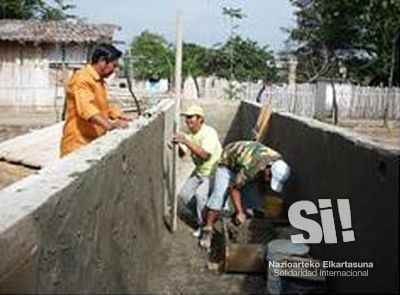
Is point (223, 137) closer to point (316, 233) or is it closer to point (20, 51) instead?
point (316, 233)

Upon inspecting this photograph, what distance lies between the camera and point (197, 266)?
7.29 m

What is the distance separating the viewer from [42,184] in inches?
137

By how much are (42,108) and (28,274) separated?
24.1 meters

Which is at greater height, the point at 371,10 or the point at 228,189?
the point at 371,10

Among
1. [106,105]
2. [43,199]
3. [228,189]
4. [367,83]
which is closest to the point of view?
[43,199]

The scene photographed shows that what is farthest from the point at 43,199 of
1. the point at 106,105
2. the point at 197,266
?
the point at 197,266

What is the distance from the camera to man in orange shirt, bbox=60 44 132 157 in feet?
21.0

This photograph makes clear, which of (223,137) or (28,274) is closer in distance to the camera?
(28,274)

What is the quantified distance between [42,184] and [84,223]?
0.34m

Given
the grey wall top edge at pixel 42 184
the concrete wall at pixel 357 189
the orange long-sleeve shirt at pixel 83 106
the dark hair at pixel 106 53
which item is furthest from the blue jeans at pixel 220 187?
the grey wall top edge at pixel 42 184

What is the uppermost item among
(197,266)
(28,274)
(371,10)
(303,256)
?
(371,10)

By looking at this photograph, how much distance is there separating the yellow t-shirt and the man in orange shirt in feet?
5.71

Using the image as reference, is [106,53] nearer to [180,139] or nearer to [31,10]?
[180,139]

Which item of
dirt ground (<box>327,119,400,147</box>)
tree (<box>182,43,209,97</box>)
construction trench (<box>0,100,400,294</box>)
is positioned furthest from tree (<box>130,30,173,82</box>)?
construction trench (<box>0,100,400,294</box>)
